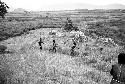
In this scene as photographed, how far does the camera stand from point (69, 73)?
12922mm

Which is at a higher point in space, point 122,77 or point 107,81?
point 122,77

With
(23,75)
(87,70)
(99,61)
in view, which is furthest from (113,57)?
(23,75)

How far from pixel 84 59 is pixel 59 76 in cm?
629

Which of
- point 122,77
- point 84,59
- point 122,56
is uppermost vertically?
point 122,56

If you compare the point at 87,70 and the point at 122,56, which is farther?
the point at 87,70

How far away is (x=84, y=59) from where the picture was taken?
17.8 metres

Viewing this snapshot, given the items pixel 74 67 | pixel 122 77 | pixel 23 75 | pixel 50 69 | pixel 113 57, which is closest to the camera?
pixel 122 77

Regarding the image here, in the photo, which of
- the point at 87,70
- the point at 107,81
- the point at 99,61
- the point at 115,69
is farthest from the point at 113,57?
the point at 115,69

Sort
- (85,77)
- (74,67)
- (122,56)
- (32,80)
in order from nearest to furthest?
(122,56), (32,80), (85,77), (74,67)

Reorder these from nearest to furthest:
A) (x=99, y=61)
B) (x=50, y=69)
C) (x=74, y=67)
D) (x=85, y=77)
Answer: (x=85, y=77) → (x=50, y=69) → (x=74, y=67) → (x=99, y=61)

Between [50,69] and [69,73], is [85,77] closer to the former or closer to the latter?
[69,73]

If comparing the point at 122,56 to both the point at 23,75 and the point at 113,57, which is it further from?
the point at 113,57

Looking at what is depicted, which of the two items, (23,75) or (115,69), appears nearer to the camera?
(115,69)

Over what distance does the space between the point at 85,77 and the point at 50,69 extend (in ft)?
9.10
